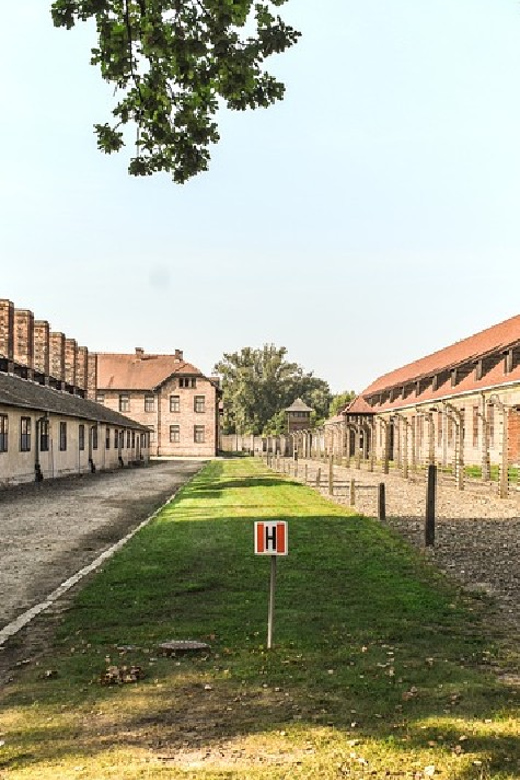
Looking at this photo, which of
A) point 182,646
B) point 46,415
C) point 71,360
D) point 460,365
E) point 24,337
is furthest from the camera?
point 71,360

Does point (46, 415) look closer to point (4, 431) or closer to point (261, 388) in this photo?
point (4, 431)

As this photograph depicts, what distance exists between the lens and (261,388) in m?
114

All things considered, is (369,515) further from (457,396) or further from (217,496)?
(457,396)

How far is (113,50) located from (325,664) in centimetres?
569

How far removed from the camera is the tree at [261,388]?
11206 cm

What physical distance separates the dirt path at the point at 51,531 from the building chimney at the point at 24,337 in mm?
11765

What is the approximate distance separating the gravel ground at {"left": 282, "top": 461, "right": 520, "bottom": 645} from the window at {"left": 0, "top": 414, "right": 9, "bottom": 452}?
10.9 m

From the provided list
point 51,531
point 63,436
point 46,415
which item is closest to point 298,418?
point 63,436

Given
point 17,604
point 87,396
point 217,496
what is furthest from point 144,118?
point 87,396

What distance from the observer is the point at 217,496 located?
22594mm

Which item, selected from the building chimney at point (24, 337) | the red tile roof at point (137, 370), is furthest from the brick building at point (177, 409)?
the building chimney at point (24, 337)

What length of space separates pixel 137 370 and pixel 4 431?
52.4m

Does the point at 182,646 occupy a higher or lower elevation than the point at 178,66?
lower

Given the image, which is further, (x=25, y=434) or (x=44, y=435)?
(x=44, y=435)
